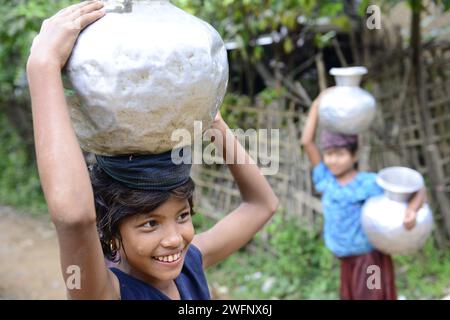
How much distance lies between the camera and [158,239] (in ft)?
4.48

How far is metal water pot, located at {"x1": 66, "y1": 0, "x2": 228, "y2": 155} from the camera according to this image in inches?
42.8

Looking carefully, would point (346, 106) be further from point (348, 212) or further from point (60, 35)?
point (60, 35)

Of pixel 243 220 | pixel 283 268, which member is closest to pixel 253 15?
pixel 283 268

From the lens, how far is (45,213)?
308 inches

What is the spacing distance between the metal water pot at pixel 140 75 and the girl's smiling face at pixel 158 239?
243 mm

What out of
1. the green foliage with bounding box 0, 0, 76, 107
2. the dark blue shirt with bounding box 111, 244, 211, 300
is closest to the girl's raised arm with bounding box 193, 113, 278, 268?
the dark blue shirt with bounding box 111, 244, 211, 300

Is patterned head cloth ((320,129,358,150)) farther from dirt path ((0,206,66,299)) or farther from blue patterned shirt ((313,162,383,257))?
Answer: dirt path ((0,206,66,299))

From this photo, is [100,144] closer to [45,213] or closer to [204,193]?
[204,193]

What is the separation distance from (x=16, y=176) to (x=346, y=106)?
729cm

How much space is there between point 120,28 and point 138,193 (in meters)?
0.42

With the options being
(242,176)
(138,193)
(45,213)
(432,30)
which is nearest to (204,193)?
(45,213)

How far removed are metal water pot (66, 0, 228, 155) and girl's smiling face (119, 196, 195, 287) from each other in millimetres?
243

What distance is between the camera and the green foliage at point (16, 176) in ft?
27.3

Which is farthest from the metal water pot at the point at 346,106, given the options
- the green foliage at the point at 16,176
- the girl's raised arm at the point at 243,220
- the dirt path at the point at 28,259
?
the green foliage at the point at 16,176
